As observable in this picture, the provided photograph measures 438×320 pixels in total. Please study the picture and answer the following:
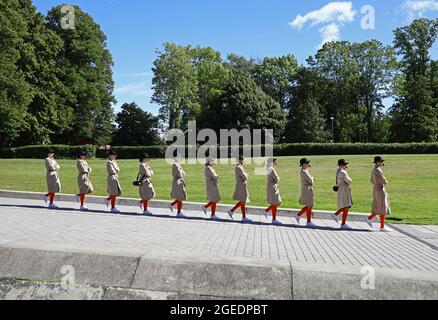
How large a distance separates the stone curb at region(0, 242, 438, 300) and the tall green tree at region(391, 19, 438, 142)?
62.9 metres

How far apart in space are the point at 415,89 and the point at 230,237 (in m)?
61.3

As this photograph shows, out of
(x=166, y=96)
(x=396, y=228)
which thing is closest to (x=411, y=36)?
(x=166, y=96)

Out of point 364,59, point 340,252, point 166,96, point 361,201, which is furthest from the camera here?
point 364,59

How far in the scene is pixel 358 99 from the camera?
7319 cm

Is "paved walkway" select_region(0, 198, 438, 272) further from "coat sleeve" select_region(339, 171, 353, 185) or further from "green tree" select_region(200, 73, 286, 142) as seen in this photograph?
"green tree" select_region(200, 73, 286, 142)

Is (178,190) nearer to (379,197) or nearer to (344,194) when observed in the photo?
(344,194)

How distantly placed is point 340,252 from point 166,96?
5672cm

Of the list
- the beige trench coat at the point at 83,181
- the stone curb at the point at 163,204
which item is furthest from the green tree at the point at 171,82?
the beige trench coat at the point at 83,181

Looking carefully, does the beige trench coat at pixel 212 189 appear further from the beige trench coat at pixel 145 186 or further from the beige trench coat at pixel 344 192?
the beige trench coat at pixel 344 192

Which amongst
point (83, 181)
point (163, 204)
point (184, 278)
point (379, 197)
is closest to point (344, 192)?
point (379, 197)

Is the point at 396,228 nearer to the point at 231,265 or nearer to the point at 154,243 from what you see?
the point at 154,243

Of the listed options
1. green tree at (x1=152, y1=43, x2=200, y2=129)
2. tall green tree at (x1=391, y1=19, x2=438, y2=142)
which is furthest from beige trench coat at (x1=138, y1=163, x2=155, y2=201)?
tall green tree at (x1=391, y1=19, x2=438, y2=142)

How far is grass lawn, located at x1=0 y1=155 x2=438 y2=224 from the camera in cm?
1666
